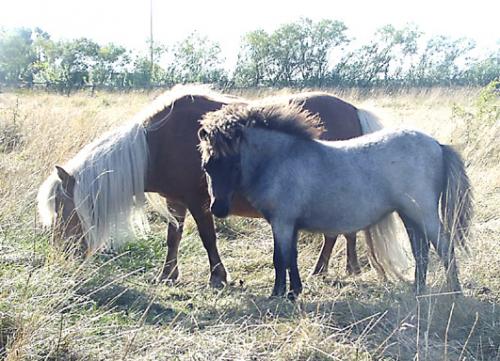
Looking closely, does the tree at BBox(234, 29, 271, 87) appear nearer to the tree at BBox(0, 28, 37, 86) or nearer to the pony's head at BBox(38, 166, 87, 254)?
the tree at BBox(0, 28, 37, 86)

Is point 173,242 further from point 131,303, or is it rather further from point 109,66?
point 109,66

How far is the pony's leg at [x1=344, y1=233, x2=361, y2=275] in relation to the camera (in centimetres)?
509

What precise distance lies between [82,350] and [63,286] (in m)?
0.69

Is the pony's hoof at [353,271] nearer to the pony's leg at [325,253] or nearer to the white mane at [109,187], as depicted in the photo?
the pony's leg at [325,253]

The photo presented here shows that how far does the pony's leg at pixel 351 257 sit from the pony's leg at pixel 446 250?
39.3 inches

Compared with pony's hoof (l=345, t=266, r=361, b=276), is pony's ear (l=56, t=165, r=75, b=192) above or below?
above

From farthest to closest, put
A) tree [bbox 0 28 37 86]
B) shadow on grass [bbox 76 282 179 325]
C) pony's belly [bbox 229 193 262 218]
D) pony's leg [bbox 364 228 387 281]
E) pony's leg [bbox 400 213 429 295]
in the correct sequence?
1. tree [bbox 0 28 37 86]
2. pony's belly [bbox 229 193 262 218]
3. pony's leg [bbox 364 228 387 281]
4. pony's leg [bbox 400 213 429 295]
5. shadow on grass [bbox 76 282 179 325]

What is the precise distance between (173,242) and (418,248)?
2.14 metres

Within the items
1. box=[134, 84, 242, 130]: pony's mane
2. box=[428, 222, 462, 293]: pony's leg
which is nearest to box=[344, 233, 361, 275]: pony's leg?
box=[428, 222, 462, 293]: pony's leg

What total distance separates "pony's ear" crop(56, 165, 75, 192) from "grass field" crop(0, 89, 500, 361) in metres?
0.46

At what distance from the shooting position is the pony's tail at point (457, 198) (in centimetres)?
412

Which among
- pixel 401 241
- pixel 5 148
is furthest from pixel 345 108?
pixel 5 148

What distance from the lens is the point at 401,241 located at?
4629 mm

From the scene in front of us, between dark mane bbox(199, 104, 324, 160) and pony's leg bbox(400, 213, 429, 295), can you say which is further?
pony's leg bbox(400, 213, 429, 295)
